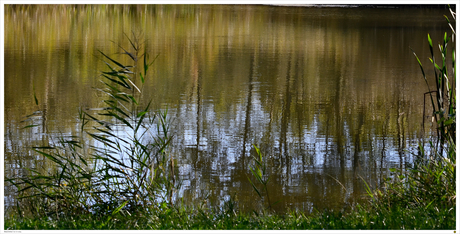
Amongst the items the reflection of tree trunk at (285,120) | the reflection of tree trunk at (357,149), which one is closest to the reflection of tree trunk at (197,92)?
the reflection of tree trunk at (285,120)

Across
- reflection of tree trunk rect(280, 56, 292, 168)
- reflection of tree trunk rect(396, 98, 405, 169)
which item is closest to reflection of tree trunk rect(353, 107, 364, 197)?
reflection of tree trunk rect(396, 98, 405, 169)

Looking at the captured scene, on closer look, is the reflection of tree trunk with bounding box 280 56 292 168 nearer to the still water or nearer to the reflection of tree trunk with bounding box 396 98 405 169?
the still water

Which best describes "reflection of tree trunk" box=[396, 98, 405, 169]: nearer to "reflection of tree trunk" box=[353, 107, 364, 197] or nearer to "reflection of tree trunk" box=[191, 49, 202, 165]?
"reflection of tree trunk" box=[353, 107, 364, 197]

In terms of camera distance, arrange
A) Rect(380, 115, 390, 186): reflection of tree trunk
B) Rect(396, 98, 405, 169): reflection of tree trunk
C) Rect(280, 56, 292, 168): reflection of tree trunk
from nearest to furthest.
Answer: Rect(380, 115, 390, 186): reflection of tree trunk < Rect(396, 98, 405, 169): reflection of tree trunk < Rect(280, 56, 292, 168): reflection of tree trunk

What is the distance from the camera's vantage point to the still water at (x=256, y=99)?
5.83 metres

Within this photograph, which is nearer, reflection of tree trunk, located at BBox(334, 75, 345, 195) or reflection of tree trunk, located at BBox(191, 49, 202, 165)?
reflection of tree trunk, located at BBox(334, 75, 345, 195)

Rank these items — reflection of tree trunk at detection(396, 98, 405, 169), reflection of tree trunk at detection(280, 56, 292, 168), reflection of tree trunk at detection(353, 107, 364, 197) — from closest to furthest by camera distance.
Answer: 1. reflection of tree trunk at detection(353, 107, 364, 197)
2. reflection of tree trunk at detection(396, 98, 405, 169)
3. reflection of tree trunk at detection(280, 56, 292, 168)

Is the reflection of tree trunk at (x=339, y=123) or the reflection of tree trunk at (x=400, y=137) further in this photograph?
the reflection of tree trunk at (x=400, y=137)

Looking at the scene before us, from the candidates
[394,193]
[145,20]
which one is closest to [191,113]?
[394,193]

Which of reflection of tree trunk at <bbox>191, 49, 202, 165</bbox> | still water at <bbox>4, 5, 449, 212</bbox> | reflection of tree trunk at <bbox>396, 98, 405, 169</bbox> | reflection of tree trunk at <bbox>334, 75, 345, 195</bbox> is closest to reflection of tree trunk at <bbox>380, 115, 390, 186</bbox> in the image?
still water at <bbox>4, 5, 449, 212</bbox>

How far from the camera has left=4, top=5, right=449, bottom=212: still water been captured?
583 cm

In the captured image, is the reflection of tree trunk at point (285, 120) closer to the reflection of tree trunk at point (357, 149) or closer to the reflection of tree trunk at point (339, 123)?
the reflection of tree trunk at point (339, 123)

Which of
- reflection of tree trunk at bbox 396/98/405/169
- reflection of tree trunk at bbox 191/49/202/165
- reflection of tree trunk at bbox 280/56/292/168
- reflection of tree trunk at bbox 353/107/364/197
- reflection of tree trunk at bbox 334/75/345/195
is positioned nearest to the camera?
reflection of tree trunk at bbox 353/107/364/197

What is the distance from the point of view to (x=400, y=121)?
7.95 meters
